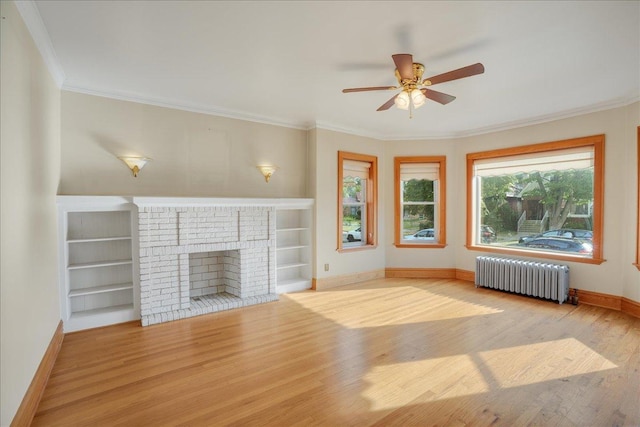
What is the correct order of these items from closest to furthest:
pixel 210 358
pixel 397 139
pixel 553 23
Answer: pixel 553 23 < pixel 210 358 < pixel 397 139

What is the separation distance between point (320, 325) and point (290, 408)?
156cm

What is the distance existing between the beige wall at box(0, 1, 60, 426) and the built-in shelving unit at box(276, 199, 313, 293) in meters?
3.00

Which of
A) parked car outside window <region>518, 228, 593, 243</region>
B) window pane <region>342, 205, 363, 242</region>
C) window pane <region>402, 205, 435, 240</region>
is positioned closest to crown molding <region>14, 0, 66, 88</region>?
window pane <region>342, 205, 363, 242</region>

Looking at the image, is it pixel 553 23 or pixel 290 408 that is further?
pixel 553 23

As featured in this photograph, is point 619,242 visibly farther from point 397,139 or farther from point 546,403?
point 397,139

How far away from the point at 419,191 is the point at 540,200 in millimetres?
1997

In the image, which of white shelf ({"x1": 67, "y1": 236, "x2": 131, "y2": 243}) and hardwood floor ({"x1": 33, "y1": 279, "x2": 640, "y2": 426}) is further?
white shelf ({"x1": 67, "y1": 236, "x2": 131, "y2": 243})

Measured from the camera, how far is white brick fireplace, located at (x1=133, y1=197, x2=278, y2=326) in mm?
3979

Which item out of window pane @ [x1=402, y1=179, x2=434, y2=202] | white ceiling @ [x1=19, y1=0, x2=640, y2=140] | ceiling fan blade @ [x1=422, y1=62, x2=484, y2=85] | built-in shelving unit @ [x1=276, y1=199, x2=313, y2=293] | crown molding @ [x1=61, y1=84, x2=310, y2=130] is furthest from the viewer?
window pane @ [x1=402, y1=179, x2=434, y2=202]

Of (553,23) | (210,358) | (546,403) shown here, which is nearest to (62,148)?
(210,358)

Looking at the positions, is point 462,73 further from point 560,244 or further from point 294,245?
point 560,244

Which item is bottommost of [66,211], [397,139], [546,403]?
[546,403]

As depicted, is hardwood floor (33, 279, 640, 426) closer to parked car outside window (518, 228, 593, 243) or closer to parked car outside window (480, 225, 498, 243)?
parked car outside window (518, 228, 593, 243)

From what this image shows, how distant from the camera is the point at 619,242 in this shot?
4.34 m
